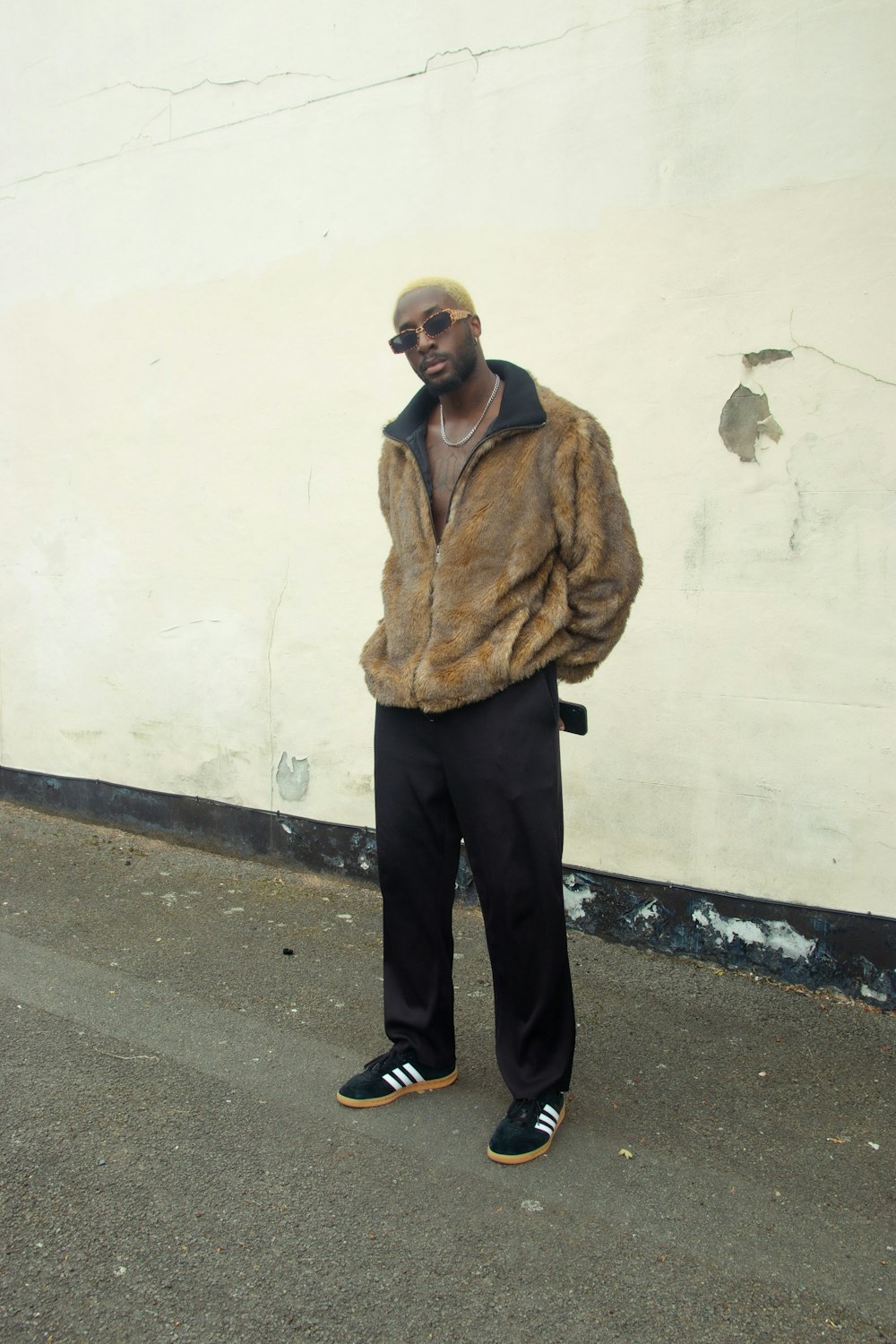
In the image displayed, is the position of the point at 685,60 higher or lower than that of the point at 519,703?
higher

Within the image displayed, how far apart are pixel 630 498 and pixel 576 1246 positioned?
237cm

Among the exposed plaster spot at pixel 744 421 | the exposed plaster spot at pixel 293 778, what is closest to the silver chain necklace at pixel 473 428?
the exposed plaster spot at pixel 744 421

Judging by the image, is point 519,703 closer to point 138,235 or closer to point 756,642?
point 756,642

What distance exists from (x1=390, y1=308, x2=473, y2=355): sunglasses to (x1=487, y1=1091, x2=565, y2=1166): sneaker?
1841 millimetres

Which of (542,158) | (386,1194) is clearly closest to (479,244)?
(542,158)

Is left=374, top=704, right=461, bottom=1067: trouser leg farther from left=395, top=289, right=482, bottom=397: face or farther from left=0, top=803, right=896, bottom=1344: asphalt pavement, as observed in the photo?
left=395, top=289, right=482, bottom=397: face

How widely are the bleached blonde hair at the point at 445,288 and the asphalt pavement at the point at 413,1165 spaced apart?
2.01 metres

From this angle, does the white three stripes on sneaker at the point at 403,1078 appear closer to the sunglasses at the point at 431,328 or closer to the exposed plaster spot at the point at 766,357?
the sunglasses at the point at 431,328

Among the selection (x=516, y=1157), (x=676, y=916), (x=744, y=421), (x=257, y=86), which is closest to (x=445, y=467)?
(x=744, y=421)

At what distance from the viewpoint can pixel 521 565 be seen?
256cm

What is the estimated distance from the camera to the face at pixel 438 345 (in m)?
2.61

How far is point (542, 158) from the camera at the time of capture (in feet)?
12.7

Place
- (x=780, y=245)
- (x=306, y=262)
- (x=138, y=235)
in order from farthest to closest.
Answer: (x=138, y=235) → (x=306, y=262) → (x=780, y=245)

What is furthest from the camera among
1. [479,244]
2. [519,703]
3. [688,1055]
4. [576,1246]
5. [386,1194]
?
[479,244]
